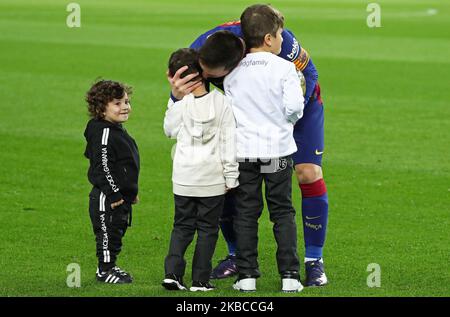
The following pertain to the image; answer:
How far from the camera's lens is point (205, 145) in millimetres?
6145

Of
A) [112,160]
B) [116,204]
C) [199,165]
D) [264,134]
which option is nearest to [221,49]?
[264,134]

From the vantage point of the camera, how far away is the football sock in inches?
274

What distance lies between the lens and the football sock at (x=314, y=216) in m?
6.96

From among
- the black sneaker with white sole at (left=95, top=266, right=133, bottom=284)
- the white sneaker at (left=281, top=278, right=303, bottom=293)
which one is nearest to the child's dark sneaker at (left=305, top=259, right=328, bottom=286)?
the white sneaker at (left=281, top=278, right=303, bottom=293)

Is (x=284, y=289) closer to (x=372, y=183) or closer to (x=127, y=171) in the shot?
(x=127, y=171)

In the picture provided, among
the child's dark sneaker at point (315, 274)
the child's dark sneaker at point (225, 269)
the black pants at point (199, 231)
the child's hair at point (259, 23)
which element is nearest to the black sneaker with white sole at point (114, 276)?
the black pants at point (199, 231)

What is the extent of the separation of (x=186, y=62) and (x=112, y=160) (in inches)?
34.9

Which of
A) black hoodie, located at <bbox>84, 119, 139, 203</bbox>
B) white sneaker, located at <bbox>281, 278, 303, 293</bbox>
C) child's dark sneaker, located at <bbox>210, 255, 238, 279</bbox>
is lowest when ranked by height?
white sneaker, located at <bbox>281, 278, 303, 293</bbox>

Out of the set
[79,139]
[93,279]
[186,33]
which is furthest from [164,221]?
[186,33]

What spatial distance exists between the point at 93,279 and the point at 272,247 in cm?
167

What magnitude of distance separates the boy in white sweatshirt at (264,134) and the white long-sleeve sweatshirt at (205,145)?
108 mm

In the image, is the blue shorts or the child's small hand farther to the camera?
the blue shorts

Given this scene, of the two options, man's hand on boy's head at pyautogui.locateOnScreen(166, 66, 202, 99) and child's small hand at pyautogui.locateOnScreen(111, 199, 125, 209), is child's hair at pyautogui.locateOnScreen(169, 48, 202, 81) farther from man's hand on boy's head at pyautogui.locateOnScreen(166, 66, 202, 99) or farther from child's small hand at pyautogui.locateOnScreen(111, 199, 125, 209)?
child's small hand at pyautogui.locateOnScreen(111, 199, 125, 209)

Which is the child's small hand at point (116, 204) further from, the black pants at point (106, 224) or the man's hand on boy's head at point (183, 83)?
the man's hand on boy's head at point (183, 83)
